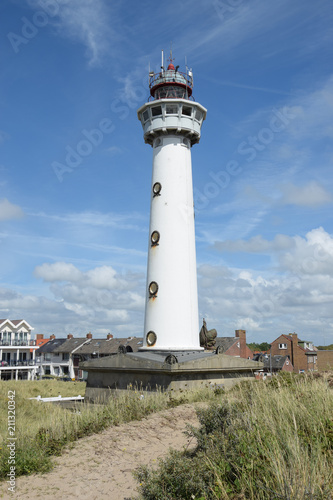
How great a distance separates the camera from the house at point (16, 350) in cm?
5400

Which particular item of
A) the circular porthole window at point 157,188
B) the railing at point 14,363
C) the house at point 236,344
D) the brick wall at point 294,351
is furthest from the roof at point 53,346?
the circular porthole window at point 157,188

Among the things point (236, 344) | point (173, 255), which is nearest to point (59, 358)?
point (236, 344)

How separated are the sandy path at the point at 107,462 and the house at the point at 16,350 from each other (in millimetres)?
47463

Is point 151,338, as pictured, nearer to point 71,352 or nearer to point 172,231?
point 172,231

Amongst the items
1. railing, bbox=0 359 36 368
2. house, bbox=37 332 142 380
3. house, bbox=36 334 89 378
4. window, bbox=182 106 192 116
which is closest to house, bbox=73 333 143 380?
house, bbox=37 332 142 380

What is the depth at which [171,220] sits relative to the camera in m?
24.3

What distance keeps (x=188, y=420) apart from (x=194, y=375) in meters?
7.51

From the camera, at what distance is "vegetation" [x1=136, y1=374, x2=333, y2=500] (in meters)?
5.27

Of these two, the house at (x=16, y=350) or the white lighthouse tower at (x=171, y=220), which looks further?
the house at (x=16, y=350)

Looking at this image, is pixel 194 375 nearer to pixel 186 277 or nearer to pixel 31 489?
pixel 186 277

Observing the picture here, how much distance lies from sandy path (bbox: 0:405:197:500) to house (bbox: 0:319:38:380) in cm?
4746

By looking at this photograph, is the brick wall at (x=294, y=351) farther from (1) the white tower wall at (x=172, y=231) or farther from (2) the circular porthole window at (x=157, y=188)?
(2) the circular porthole window at (x=157, y=188)

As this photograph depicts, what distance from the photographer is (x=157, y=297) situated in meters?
23.5

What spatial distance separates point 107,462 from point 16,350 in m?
52.8
